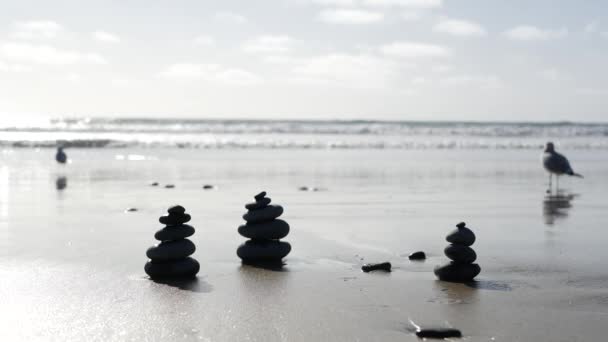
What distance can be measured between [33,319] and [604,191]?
621 inches

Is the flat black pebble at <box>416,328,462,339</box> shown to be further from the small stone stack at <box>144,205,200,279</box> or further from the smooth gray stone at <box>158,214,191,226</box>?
the smooth gray stone at <box>158,214,191,226</box>

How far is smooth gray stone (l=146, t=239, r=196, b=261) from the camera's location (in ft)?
27.1

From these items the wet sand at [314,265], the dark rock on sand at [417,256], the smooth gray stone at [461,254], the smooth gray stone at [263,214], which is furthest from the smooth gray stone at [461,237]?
the smooth gray stone at [263,214]

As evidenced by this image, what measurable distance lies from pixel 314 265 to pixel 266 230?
860 mm

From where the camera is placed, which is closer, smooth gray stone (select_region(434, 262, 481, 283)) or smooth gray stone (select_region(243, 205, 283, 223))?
smooth gray stone (select_region(434, 262, 481, 283))

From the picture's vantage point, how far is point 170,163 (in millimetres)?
28766

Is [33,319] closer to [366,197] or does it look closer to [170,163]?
[366,197]

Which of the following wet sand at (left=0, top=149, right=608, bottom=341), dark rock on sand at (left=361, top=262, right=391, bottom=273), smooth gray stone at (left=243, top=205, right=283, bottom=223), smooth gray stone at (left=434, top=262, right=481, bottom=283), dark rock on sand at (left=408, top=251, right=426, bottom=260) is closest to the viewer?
wet sand at (left=0, top=149, right=608, bottom=341)

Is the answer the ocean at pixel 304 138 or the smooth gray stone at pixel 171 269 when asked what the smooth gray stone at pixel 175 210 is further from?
the ocean at pixel 304 138

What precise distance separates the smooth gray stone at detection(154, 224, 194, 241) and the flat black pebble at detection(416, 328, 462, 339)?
141 inches

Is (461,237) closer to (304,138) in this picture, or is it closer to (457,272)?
(457,272)

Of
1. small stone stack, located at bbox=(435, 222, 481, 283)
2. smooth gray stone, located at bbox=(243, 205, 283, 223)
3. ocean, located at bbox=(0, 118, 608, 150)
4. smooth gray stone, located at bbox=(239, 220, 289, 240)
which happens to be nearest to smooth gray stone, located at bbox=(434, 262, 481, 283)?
small stone stack, located at bbox=(435, 222, 481, 283)

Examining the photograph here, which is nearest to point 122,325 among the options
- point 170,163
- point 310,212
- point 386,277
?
point 386,277

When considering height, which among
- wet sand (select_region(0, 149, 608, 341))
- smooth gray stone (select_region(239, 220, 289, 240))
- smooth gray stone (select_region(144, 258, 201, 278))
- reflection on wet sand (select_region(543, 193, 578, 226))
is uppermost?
smooth gray stone (select_region(239, 220, 289, 240))
